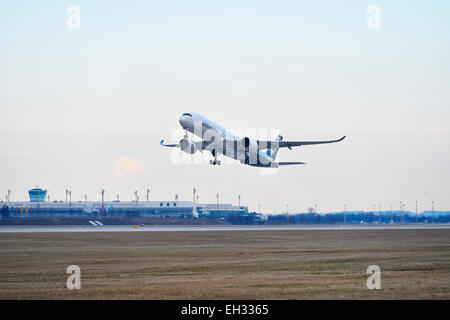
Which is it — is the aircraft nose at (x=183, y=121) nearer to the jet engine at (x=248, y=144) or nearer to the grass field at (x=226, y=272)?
the jet engine at (x=248, y=144)

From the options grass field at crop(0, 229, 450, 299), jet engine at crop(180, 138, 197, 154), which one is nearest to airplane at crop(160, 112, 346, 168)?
jet engine at crop(180, 138, 197, 154)

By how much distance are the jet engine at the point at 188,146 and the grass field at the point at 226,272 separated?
622 inches

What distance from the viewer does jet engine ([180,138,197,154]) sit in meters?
70.1

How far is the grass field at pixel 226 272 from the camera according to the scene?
95.4 ft

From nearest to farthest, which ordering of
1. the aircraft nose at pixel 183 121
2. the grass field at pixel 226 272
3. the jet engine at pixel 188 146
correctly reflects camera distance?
the grass field at pixel 226 272
the aircraft nose at pixel 183 121
the jet engine at pixel 188 146

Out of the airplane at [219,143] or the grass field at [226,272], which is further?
the airplane at [219,143]

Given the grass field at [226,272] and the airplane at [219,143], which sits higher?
the airplane at [219,143]

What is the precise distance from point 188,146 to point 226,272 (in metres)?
35.1

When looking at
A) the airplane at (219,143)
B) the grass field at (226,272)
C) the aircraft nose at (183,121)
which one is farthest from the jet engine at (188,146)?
the grass field at (226,272)

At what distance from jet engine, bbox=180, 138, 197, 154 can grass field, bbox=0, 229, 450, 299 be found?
15.8 m

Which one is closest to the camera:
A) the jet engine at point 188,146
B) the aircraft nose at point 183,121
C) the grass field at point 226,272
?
the grass field at point 226,272

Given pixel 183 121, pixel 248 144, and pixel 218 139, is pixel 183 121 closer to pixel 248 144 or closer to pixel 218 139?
pixel 218 139

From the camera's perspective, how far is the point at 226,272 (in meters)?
37.2

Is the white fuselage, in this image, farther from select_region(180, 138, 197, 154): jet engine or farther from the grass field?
the grass field
